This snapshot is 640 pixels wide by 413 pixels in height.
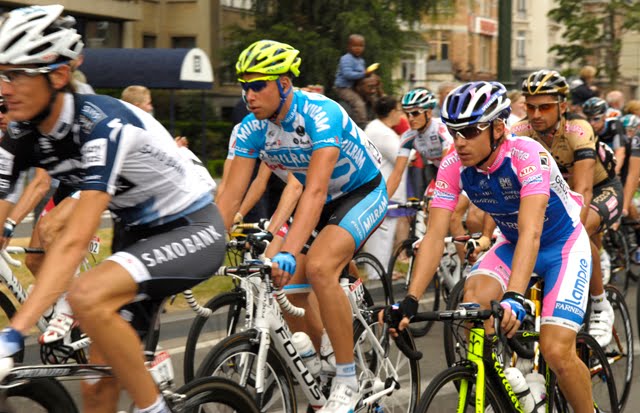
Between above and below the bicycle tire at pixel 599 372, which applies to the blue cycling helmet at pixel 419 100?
above

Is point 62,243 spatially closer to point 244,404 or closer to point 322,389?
point 244,404

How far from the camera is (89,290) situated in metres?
3.62

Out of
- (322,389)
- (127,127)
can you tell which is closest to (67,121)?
(127,127)

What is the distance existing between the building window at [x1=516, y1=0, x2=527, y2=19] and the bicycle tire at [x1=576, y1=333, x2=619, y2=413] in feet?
211

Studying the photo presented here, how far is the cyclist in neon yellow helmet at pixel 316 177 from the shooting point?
5.19 metres

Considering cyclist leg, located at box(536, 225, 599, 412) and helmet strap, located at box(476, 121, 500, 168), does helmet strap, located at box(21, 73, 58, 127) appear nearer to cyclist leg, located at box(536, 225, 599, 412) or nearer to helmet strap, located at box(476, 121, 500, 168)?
helmet strap, located at box(476, 121, 500, 168)

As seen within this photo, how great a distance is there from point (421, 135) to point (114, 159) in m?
6.58

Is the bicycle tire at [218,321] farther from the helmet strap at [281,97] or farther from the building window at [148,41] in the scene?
the building window at [148,41]

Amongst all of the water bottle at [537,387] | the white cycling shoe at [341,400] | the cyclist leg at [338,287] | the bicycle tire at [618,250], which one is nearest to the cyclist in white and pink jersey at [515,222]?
the water bottle at [537,387]

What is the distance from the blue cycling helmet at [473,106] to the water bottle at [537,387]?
123 centimetres

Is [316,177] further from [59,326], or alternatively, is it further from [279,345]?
[59,326]

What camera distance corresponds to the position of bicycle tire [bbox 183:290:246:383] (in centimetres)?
599

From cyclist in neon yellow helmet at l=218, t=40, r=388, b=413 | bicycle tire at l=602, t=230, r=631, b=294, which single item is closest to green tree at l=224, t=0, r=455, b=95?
bicycle tire at l=602, t=230, r=631, b=294

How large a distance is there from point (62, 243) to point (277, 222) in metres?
2.73
